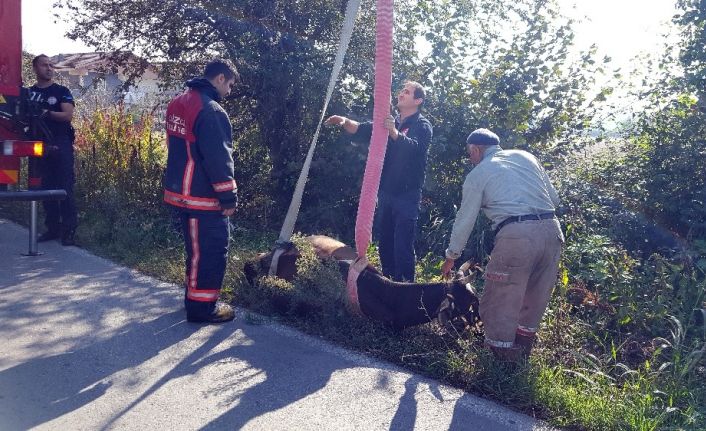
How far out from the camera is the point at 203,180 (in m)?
5.09

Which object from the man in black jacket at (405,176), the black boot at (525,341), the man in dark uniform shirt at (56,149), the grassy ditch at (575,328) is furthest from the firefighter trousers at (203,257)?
the man in dark uniform shirt at (56,149)

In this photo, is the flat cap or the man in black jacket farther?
the man in black jacket

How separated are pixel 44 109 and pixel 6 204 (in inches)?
122

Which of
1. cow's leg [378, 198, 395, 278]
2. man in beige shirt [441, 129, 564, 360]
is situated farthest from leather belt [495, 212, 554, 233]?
cow's leg [378, 198, 395, 278]

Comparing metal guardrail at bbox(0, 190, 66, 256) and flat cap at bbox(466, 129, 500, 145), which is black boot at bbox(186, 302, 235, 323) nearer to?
metal guardrail at bbox(0, 190, 66, 256)

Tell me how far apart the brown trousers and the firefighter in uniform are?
1.99 meters

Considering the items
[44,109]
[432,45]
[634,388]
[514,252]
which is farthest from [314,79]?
[634,388]

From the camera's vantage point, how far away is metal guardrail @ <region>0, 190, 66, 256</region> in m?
6.11

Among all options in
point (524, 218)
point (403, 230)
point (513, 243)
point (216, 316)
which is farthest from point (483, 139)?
point (216, 316)

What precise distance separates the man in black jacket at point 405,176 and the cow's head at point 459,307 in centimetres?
104

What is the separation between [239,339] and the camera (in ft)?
16.3

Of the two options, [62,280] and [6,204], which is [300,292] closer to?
[62,280]

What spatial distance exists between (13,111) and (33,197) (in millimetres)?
1109

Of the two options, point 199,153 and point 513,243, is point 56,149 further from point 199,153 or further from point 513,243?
point 513,243
